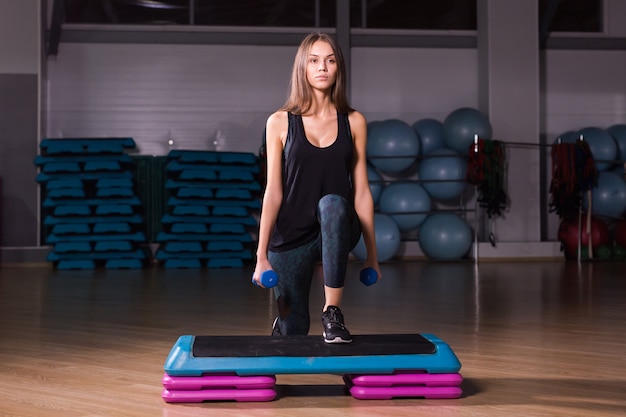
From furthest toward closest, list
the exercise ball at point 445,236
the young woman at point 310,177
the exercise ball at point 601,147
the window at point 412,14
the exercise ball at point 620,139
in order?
the window at point 412,14 < the exercise ball at point 620,139 < the exercise ball at point 601,147 < the exercise ball at point 445,236 < the young woman at point 310,177

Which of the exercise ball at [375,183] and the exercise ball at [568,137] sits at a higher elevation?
the exercise ball at [568,137]

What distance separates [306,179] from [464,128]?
7.48 m

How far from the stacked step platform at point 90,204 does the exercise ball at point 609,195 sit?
5.45 metres

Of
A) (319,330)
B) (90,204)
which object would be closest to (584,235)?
(90,204)

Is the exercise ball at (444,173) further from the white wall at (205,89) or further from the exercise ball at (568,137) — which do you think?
the exercise ball at (568,137)

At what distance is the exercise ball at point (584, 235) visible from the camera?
10.1 meters

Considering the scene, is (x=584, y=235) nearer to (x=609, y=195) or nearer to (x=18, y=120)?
(x=609, y=195)

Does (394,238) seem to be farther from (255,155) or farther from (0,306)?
(0,306)

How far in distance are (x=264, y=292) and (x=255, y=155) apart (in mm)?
4160

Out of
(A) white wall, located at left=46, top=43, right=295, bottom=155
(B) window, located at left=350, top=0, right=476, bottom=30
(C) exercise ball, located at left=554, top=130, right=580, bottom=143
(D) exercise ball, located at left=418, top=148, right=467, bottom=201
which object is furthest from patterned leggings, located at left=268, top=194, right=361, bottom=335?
(B) window, located at left=350, top=0, right=476, bottom=30

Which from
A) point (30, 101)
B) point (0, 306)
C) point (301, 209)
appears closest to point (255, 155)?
point (30, 101)

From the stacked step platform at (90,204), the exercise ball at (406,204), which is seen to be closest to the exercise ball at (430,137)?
the exercise ball at (406,204)

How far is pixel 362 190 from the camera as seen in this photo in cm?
260

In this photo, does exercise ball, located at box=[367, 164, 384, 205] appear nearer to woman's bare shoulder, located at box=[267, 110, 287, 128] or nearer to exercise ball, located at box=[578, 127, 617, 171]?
exercise ball, located at box=[578, 127, 617, 171]
